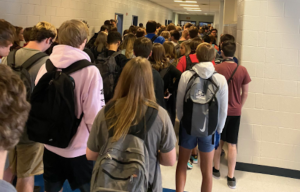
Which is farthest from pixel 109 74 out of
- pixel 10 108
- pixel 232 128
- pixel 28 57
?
pixel 10 108

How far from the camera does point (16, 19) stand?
16.5 feet

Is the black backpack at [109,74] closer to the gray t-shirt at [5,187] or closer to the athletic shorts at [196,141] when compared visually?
the athletic shorts at [196,141]

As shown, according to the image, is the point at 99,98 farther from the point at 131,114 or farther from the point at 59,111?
the point at 131,114

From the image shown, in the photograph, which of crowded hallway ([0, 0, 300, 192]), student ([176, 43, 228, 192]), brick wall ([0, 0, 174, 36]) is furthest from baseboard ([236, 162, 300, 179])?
brick wall ([0, 0, 174, 36])

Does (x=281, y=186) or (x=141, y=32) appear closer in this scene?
(x=281, y=186)

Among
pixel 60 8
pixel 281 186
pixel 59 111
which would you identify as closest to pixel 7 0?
pixel 60 8

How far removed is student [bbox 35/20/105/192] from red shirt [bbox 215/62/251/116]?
1488mm

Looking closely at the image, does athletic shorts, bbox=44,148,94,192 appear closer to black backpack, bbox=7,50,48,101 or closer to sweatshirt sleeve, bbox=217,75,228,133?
black backpack, bbox=7,50,48,101

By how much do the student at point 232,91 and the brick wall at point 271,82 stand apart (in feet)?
1.10

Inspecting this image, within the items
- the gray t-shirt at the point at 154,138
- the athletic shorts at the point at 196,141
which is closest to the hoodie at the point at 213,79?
the athletic shorts at the point at 196,141

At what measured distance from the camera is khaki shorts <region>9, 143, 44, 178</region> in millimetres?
2072

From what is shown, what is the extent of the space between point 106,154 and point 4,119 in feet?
2.23

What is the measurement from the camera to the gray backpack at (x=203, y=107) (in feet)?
7.28

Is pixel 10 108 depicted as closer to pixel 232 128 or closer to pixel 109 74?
pixel 109 74
